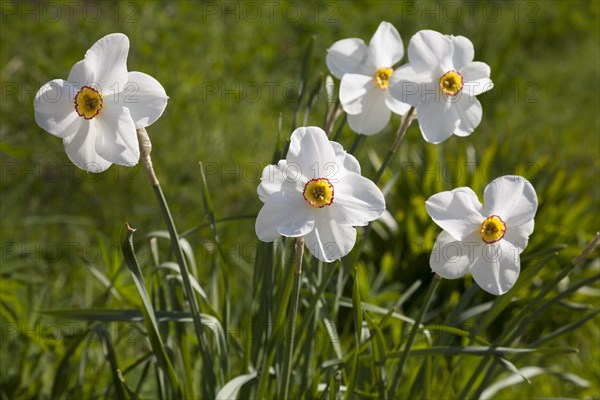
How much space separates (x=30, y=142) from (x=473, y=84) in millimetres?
2344

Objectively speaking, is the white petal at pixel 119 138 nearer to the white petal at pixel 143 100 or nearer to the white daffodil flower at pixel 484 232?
the white petal at pixel 143 100

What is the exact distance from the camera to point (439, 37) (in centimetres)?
125

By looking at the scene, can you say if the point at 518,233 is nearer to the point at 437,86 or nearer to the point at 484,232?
the point at 484,232

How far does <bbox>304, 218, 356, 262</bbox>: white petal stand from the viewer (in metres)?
1.10

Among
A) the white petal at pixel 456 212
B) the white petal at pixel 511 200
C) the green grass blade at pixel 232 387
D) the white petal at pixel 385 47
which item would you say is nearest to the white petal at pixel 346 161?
the white petal at pixel 456 212

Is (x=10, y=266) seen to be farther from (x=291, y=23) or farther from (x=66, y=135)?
(x=291, y=23)

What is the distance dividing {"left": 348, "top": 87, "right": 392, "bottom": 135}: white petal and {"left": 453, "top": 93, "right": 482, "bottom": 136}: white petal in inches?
6.4

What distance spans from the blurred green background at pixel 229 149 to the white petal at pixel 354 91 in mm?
402

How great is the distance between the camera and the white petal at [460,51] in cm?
127

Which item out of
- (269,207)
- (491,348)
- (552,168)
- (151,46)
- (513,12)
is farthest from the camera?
(513,12)

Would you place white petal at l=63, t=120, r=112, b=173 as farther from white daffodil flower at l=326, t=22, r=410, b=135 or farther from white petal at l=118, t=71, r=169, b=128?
white daffodil flower at l=326, t=22, r=410, b=135

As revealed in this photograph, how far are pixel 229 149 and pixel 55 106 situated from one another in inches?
87.2

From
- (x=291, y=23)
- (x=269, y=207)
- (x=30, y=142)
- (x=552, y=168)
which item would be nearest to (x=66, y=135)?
(x=269, y=207)

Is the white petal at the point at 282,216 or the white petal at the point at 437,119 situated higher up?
the white petal at the point at 437,119
